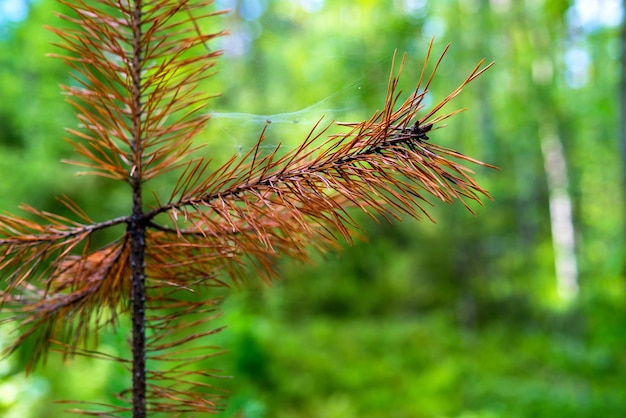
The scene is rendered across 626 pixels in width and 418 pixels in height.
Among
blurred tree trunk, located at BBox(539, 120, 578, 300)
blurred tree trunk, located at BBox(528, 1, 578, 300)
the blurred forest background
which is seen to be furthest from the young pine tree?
blurred tree trunk, located at BBox(539, 120, 578, 300)

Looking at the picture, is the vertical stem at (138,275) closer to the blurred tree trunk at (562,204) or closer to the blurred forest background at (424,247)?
the blurred forest background at (424,247)

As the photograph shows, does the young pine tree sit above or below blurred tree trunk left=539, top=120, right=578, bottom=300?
below

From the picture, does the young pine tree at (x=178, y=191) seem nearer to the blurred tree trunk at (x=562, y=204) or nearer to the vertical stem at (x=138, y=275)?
the vertical stem at (x=138, y=275)

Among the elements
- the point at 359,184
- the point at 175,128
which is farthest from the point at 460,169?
the point at 175,128

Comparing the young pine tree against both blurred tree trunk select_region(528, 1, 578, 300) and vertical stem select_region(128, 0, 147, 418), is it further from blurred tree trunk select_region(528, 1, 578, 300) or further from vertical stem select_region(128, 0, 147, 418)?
blurred tree trunk select_region(528, 1, 578, 300)

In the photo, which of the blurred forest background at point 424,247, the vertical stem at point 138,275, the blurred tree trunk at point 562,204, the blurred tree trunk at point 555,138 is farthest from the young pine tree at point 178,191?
the blurred tree trunk at point 562,204

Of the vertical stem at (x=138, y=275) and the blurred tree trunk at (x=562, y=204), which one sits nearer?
the vertical stem at (x=138, y=275)

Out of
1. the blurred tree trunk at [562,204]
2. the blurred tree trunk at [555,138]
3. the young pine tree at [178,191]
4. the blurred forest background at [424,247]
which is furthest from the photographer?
the blurred tree trunk at [562,204]

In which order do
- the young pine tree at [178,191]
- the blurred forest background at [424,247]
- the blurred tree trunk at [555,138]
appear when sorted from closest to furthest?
the young pine tree at [178,191] → the blurred forest background at [424,247] → the blurred tree trunk at [555,138]

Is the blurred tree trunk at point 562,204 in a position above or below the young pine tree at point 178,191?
above

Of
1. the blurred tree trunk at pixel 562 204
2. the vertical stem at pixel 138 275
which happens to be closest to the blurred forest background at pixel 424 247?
the blurred tree trunk at pixel 562 204
